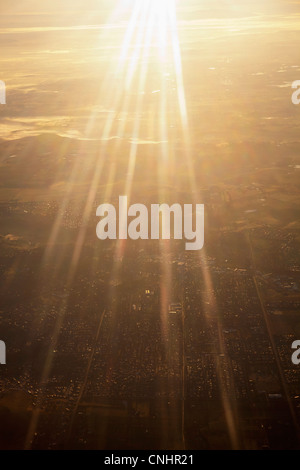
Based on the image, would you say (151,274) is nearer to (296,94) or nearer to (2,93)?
(296,94)

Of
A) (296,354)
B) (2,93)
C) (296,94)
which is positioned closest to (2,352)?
(296,354)

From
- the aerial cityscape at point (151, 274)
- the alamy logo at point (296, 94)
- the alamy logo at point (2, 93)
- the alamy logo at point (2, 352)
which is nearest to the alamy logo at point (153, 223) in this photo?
the aerial cityscape at point (151, 274)

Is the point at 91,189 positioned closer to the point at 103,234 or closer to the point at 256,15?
the point at 103,234

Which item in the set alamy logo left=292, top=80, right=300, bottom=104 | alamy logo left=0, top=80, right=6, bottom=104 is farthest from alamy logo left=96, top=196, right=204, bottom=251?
alamy logo left=0, top=80, right=6, bottom=104

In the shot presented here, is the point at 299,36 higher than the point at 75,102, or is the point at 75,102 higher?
the point at 299,36

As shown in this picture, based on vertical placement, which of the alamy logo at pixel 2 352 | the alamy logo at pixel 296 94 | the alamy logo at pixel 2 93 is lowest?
the alamy logo at pixel 2 352

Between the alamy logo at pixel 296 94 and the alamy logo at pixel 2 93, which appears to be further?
the alamy logo at pixel 2 93

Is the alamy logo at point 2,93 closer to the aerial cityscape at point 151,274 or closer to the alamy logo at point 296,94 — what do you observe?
the aerial cityscape at point 151,274
